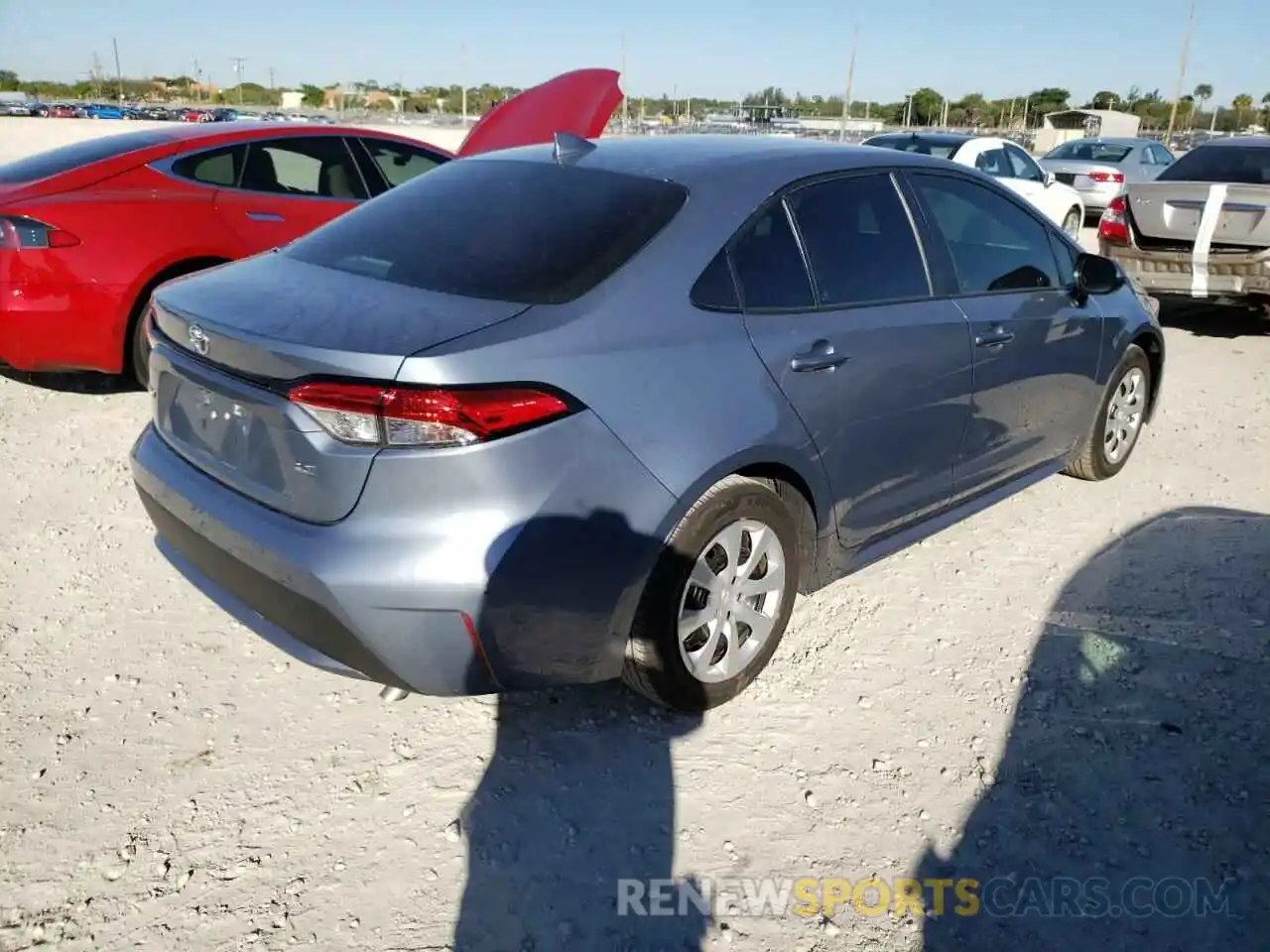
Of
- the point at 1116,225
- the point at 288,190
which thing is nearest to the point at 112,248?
the point at 288,190

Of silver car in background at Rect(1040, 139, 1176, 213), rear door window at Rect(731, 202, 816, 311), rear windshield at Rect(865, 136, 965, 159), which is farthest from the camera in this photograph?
silver car in background at Rect(1040, 139, 1176, 213)

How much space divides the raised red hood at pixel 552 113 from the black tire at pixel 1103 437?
14.1 feet

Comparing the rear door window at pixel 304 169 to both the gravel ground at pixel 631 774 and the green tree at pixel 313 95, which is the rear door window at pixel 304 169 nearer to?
the gravel ground at pixel 631 774

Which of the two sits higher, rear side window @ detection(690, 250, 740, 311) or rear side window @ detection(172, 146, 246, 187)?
rear side window @ detection(172, 146, 246, 187)

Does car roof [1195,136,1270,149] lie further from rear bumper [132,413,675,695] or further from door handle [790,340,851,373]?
rear bumper [132,413,675,695]

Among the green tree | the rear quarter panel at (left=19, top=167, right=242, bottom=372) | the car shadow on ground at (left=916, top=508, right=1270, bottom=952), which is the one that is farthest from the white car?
the green tree

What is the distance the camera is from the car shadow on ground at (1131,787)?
2273mm

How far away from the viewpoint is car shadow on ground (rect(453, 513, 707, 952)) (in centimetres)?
221

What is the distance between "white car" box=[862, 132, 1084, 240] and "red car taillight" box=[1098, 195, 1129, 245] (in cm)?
240

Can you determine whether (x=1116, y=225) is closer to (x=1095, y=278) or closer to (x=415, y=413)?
(x=1095, y=278)

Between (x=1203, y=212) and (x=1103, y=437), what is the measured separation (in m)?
4.21

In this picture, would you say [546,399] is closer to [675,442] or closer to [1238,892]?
[675,442]

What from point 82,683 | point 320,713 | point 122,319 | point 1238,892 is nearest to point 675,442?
point 320,713

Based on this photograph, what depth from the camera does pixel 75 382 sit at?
235 inches
